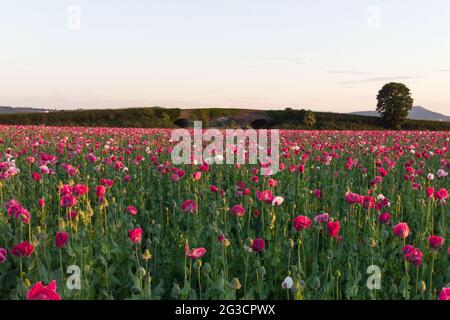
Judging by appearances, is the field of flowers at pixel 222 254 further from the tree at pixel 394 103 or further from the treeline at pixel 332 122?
the tree at pixel 394 103

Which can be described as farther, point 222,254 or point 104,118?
point 104,118

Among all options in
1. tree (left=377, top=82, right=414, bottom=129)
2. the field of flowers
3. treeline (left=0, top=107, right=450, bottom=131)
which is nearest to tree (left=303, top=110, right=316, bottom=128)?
treeline (left=0, top=107, right=450, bottom=131)

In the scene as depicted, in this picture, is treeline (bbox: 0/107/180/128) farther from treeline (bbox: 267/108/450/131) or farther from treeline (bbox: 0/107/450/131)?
treeline (bbox: 267/108/450/131)

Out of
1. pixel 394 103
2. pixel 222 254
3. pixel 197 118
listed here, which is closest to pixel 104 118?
pixel 197 118

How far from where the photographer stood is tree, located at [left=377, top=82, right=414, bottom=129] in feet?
171

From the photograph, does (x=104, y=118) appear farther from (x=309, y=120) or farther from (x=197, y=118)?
(x=309, y=120)

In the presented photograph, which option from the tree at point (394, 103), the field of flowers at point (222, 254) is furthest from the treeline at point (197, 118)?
the field of flowers at point (222, 254)

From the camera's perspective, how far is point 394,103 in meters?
52.8

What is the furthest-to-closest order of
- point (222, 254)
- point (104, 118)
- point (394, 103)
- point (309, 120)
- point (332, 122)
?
point (394, 103) < point (332, 122) < point (104, 118) < point (309, 120) < point (222, 254)

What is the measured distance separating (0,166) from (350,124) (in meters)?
46.0
